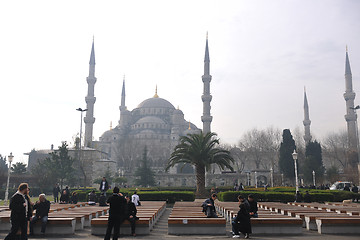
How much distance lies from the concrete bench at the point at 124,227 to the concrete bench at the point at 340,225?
4.53m

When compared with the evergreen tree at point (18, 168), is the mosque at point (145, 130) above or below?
above

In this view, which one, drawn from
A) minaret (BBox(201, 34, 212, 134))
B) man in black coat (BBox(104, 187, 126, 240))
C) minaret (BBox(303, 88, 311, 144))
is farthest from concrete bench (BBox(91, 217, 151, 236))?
minaret (BBox(303, 88, 311, 144))

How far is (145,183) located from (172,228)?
3815 cm

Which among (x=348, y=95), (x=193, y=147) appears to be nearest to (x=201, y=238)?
(x=193, y=147)

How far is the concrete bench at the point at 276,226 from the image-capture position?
8758mm

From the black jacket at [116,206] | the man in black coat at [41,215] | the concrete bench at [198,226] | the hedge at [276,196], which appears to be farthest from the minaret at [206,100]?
the black jacket at [116,206]

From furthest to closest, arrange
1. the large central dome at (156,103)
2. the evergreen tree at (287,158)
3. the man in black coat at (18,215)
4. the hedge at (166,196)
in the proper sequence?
1. the large central dome at (156,103)
2. the evergreen tree at (287,158)
3. the hedge at (166,196)
4. the man in black coat at (18,215)

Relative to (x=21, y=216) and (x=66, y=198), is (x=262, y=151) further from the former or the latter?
(x=21, y=216)

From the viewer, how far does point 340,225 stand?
29.0ft

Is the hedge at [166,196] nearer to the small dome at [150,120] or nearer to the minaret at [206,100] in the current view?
the minaret at [206,100]

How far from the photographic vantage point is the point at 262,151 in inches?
2217

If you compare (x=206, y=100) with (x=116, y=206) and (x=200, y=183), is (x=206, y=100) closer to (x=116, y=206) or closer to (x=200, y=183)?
(x=200, y=183)

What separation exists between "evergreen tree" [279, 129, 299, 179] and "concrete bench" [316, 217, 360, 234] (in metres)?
37.8

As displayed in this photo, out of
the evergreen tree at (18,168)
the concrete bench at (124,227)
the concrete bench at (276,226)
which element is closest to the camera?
the concrete bench at (124,227)
